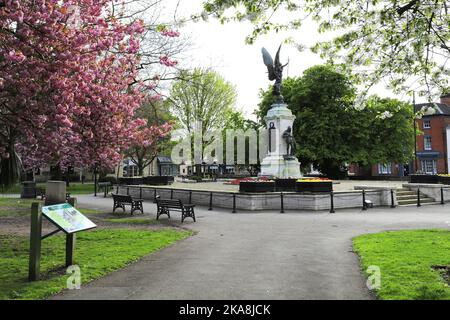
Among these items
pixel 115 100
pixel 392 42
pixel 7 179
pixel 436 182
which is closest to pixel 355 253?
pixel 392 42

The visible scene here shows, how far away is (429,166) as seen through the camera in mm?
57062

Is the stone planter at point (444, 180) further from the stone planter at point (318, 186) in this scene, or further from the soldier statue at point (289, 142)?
the stone planter at point (318, 186)

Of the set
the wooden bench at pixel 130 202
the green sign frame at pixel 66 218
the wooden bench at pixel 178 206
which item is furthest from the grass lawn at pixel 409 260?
the wooden bench at pixel 130 202

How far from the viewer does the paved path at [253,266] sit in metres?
5.41

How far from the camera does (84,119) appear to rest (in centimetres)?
1112

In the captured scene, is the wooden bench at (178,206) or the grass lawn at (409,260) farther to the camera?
the wooden bench at (178,206)

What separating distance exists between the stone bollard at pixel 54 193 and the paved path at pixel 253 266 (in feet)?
6.59

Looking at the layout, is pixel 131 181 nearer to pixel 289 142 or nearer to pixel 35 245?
pixel 289 142

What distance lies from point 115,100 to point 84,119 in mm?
1139

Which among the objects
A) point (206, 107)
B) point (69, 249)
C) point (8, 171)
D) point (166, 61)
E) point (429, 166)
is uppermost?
point (206, 107)

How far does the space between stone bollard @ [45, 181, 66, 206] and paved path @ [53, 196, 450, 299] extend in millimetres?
2010

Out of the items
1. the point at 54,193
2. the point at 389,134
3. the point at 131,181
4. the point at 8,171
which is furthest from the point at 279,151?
the point at 54,193

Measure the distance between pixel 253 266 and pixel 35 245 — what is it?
402 cm

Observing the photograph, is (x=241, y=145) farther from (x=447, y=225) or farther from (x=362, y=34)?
(x=362, y=34)
